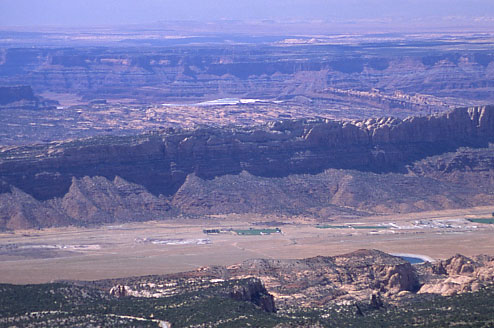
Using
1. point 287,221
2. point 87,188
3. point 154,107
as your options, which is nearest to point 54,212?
point 87,188

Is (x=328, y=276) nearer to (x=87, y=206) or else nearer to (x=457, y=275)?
(x=457, y=275)

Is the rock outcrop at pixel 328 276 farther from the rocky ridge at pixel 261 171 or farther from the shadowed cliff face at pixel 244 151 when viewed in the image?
the shadowed cliff face at pixel 244 151

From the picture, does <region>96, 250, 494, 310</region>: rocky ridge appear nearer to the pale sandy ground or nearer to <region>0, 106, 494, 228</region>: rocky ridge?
the pale sandy ground

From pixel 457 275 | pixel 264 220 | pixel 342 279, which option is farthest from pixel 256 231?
pixel 457 275

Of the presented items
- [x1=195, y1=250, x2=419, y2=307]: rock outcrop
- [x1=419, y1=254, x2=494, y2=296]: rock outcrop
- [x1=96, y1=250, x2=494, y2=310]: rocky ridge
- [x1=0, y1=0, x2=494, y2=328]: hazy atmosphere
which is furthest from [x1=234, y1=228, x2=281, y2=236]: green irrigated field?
[x1=419, y1=254, x2=494, y2=296]: rock outcrop

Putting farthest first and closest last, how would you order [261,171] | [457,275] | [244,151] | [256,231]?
[244,151] < [261,171] < [256,231] < [457,275]

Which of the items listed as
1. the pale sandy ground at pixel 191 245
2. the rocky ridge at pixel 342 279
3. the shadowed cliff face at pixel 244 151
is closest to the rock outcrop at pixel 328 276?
the rocky ridge at pixel 342 279
